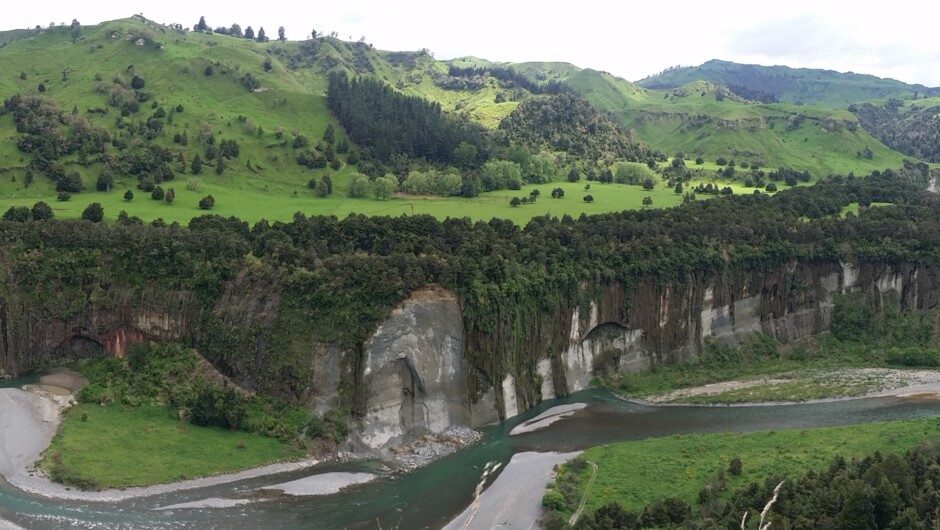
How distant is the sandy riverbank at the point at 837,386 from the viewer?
73875 millimetres

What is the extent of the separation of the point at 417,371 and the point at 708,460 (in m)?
23.9

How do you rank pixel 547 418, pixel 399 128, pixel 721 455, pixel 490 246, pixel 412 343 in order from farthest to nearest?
pixel 399 128 < pixel 490 246 < pixel 547 418 < pixel 412 343 < pixel 721 455

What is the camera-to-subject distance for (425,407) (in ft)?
207

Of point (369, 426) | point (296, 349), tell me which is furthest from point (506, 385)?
point (296, 349)

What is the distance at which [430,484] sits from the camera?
179ft

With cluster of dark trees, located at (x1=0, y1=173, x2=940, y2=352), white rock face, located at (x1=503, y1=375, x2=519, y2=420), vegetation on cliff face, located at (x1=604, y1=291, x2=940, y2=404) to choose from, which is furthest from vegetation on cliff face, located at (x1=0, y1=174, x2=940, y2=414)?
vegetation on cliff face, located at (x1=604, y1=291, x2=940, y2=404)

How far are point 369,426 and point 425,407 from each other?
5181 millimetres

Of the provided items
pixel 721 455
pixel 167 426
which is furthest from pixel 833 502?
pixel 167 426

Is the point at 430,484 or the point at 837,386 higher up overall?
the point at 837,386

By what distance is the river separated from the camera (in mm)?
47375

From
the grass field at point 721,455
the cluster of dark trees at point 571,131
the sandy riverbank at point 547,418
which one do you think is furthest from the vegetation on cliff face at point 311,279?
the cluster of dark trees at point 571,131

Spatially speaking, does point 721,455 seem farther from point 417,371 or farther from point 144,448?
point 144,448

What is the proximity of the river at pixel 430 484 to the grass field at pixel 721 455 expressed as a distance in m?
4.95

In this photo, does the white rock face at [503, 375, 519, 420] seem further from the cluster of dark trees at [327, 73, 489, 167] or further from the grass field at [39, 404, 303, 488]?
the cluster of dark trees at [327, 73, 489, 167]
